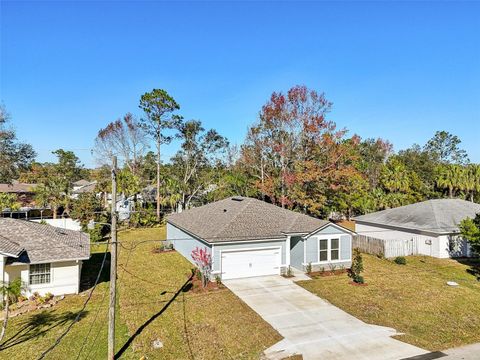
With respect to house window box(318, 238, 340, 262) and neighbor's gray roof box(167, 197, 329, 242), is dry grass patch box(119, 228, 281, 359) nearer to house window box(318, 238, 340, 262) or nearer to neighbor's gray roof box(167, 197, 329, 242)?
neighbor's gray roof box(167, 197, 329, 242)

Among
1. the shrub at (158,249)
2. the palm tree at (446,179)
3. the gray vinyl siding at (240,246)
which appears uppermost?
the palm tree at (446,179)

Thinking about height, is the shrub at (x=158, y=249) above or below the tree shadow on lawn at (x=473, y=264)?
above

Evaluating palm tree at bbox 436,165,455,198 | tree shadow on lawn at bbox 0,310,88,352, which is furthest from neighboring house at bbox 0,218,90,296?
palm tree at bbox 436,165,455,198

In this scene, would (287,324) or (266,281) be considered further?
(266,281)

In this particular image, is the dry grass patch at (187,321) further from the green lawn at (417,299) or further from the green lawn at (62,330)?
the green lawn at (417,299)

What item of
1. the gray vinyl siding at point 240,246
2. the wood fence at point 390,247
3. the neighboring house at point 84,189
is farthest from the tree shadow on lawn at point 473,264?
the neighboring house at point 84,189

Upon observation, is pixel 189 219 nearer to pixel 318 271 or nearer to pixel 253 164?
pixel 318 271

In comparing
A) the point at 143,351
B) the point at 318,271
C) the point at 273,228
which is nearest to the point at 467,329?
the point at 318,271
